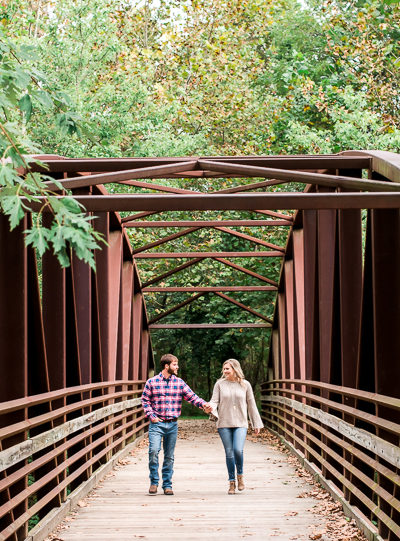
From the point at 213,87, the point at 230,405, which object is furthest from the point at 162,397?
the point at 213,87

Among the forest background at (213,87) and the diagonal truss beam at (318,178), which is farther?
the forest background at (213,87)

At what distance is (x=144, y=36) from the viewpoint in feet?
96.2

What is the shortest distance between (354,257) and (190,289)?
1130 cm

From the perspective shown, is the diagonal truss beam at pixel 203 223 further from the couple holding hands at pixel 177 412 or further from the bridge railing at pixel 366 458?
the couple holding hands at pixel 177 412

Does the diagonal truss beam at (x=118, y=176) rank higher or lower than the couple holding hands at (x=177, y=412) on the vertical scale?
higher

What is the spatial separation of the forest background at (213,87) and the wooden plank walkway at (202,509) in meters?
7.18

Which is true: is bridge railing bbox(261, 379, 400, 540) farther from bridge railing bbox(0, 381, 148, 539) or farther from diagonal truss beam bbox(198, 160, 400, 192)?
bridge railing bbox(0, 381, 148, 539)

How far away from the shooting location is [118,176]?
25.7ft

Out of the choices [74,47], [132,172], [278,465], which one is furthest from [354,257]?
[74,47]

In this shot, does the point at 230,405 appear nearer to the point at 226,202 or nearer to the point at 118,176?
the point at 118,176

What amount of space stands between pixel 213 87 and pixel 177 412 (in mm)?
19680

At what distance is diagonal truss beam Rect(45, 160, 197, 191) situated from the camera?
292 inches

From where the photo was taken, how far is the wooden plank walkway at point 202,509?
274 inches

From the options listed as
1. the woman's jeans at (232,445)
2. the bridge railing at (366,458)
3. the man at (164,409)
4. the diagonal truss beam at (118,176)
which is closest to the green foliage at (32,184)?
the bridge railing at (366,458)
